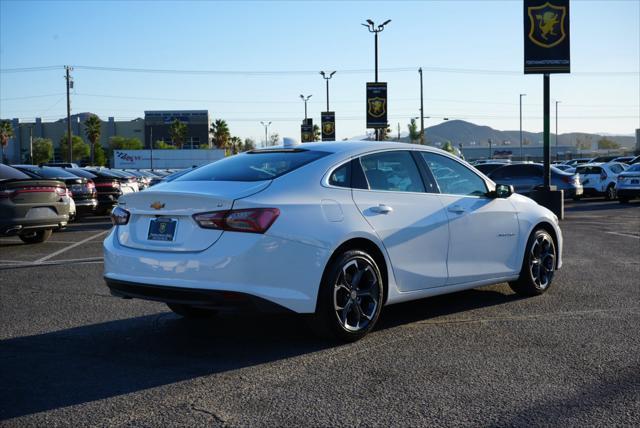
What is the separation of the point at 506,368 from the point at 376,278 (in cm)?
128

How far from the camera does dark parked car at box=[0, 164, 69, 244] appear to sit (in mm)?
12398

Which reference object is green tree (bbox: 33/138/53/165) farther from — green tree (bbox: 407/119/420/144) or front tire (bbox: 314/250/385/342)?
front tire (bbox: 314/250/385/342)

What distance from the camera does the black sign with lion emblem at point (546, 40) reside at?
17.0m

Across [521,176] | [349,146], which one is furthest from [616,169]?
[349,146]

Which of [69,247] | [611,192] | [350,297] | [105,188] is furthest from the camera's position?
[611,192]

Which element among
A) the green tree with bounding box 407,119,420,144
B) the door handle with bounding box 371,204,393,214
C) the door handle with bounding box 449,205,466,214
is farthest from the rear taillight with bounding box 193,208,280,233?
the green tree with bounding box 407,119,420,144

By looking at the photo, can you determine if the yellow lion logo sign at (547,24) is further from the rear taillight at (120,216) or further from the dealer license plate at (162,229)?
the dealer license plate at (162,229)

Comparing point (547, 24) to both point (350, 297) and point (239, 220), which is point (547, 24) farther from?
point (239, 220)

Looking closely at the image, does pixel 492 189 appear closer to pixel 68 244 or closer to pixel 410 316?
pixel 410 316

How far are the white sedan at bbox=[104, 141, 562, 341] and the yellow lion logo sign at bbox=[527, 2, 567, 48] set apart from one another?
37.3ft

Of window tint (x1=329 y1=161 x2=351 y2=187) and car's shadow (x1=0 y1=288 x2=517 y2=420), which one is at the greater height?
window tint (x1=329 y1=161 x2=351 y2=187)

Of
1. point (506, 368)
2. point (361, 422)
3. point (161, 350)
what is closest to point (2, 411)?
point (161, 350)

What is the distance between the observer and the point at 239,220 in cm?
502

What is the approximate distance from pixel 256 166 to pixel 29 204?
8.22m
